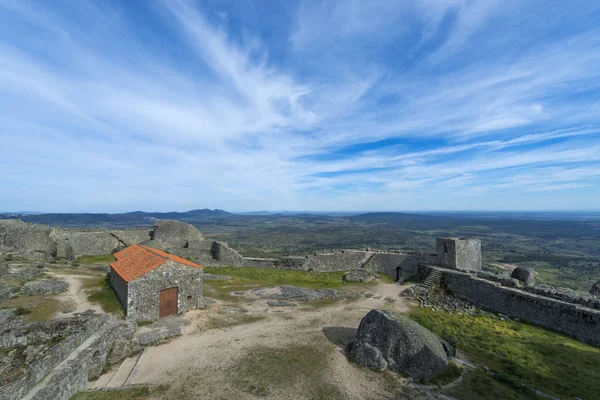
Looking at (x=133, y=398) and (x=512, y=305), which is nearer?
(x=133, y=398)

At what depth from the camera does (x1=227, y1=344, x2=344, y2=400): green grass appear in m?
9.96

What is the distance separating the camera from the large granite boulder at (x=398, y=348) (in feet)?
36.7

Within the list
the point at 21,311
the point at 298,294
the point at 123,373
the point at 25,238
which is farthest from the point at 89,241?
the point at 123,373

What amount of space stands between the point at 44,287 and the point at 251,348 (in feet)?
49.1

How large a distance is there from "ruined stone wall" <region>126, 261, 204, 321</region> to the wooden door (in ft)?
0.67

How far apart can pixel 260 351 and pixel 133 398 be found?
5.01m

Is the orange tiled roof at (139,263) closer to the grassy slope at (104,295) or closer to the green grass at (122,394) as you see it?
the grassy slope at (104,295)

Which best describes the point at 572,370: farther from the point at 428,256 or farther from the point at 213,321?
the point at 213,321

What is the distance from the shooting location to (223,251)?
31984mm

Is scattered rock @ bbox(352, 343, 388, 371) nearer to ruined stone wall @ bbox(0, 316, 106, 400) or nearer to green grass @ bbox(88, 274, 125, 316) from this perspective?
ruined stone wall @ bbox(0, 316, 106, 400)

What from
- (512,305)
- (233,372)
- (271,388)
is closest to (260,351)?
(233,372)

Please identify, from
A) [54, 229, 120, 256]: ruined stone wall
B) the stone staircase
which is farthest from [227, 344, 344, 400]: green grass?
[54, 229, 120, 256]: ruined stone wall

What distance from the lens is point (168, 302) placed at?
16734 millimetres

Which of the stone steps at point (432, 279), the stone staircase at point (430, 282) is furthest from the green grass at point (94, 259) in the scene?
the stone steps at point (432, 279)
